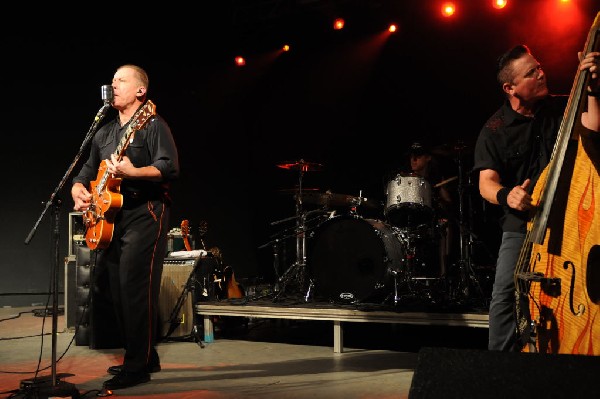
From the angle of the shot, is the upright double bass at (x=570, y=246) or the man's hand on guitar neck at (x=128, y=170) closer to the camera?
the upright double bass at (x=570, y=246)

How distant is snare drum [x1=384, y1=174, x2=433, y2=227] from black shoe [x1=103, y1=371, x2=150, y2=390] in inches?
135

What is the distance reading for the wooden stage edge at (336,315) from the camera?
4.88 m

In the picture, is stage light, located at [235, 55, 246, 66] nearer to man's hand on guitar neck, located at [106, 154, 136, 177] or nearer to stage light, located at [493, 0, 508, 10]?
stage light, located at [493, 0, 508, 10]

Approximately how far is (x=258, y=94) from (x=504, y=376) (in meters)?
9.51

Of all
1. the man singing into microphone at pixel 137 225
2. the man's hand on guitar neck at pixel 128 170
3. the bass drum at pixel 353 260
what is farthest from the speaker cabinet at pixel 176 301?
the man's hand on guitar neck at pixel 128 170

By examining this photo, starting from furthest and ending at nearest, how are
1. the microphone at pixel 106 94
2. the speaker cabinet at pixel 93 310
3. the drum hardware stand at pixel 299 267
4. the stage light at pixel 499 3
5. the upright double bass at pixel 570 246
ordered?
the stage light at pixel 499 3, the drum hardware stand at pixel 299 267, the speaker cabinet at pixel 93 310, the microphone at pixel 106 94, the upright double bass at pixel 570 246

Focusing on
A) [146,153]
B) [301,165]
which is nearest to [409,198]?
[301,165]

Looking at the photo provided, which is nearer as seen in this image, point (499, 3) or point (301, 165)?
point (301, 165)

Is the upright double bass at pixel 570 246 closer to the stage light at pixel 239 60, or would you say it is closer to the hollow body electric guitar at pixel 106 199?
the hollow body electric guitar at pixel 106 199

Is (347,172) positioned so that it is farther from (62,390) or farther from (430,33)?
(62,390)

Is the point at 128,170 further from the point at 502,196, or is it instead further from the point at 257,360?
the point at 502,196

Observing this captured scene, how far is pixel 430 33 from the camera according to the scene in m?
9.30

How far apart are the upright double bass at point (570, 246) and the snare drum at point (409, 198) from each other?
4.12 meters

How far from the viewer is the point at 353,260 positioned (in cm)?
640
